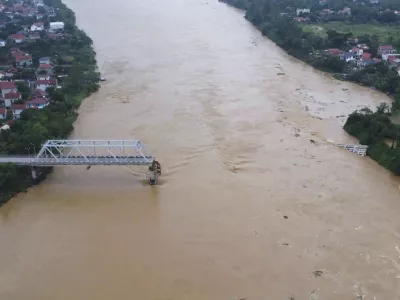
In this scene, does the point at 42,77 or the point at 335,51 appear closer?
the point at 42,77

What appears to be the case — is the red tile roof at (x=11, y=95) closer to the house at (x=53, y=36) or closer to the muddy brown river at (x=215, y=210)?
the muddy brown river at (x=215, y=210)

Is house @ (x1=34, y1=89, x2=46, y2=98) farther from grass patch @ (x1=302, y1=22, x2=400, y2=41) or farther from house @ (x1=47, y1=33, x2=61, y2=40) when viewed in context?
grass patch @ (x1=302, y1=22, x2=400, y2=41)

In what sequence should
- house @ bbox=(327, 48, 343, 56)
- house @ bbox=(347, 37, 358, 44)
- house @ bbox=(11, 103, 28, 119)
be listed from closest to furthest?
house @ bbox=(11, 103, 28, 119) < house @ bbox=(327, 48, 343, 56) < house @ bbox=(347, 37, 358, 44)

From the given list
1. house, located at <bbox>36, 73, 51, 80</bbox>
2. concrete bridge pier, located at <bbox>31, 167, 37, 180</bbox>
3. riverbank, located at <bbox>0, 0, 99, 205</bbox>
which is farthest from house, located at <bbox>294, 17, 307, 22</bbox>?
concrete bridge pier, located at <bbox>31, 167, 37, 180</bbox>

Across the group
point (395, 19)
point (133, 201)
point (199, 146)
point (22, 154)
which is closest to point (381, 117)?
point (199, 146)

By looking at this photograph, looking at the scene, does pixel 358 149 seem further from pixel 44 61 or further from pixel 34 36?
pixel 34 36

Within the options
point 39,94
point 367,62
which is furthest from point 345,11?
point 39,94
